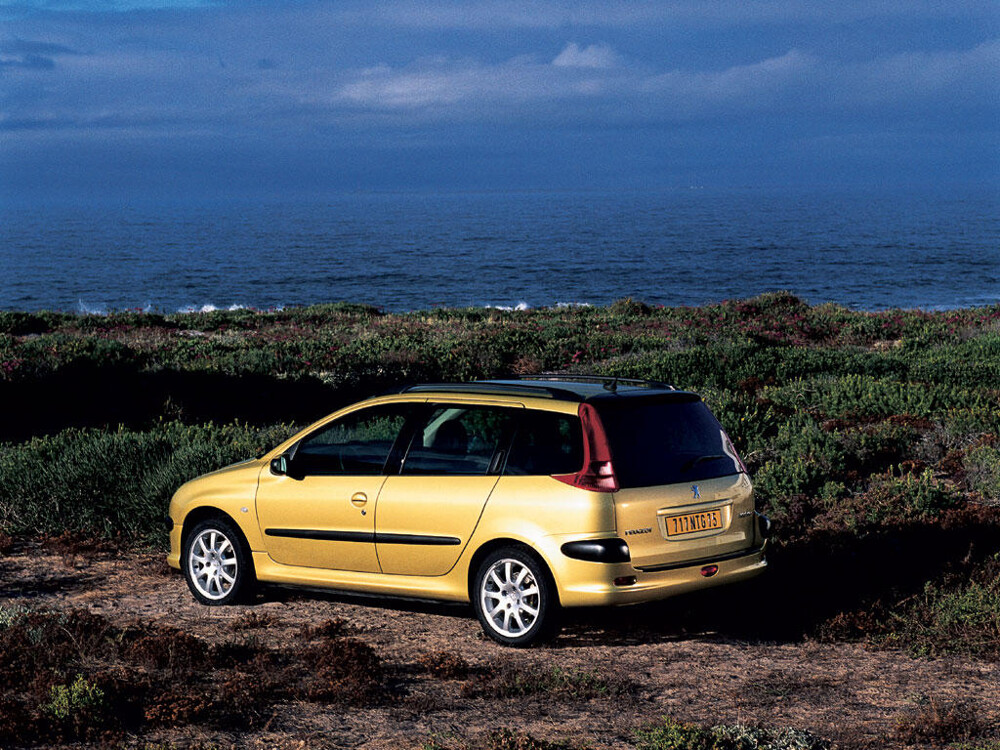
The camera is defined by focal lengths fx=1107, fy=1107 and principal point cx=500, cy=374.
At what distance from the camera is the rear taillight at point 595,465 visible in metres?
7.11

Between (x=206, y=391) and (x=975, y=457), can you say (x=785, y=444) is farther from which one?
(x=206, y=391)

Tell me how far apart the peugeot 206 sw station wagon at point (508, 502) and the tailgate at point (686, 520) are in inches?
0.4

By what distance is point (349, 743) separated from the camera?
18.8 feet

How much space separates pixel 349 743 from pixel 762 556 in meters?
3.54

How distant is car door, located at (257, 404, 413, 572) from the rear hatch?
175 cm

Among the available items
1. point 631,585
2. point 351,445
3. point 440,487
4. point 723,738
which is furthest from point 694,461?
point 351,445

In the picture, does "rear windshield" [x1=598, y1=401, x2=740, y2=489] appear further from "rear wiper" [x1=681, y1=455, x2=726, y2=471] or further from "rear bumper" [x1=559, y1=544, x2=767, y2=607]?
"rear bumper" [x1=559, y1=544, x2=767, y2=607]

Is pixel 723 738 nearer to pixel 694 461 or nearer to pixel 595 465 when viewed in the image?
pixel 595 465

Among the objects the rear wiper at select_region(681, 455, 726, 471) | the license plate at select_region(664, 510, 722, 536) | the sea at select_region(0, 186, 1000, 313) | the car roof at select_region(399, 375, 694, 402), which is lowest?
the license plate at select_region(664, 510, 722, 536)

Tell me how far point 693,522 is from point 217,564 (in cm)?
389

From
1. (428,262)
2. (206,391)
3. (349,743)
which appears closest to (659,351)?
(206,391)

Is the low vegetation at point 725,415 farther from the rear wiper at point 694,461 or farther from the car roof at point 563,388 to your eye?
the car roof at point 563,388

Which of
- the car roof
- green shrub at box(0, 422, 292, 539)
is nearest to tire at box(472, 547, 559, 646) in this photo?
the car roof

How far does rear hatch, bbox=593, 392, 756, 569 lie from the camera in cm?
716
